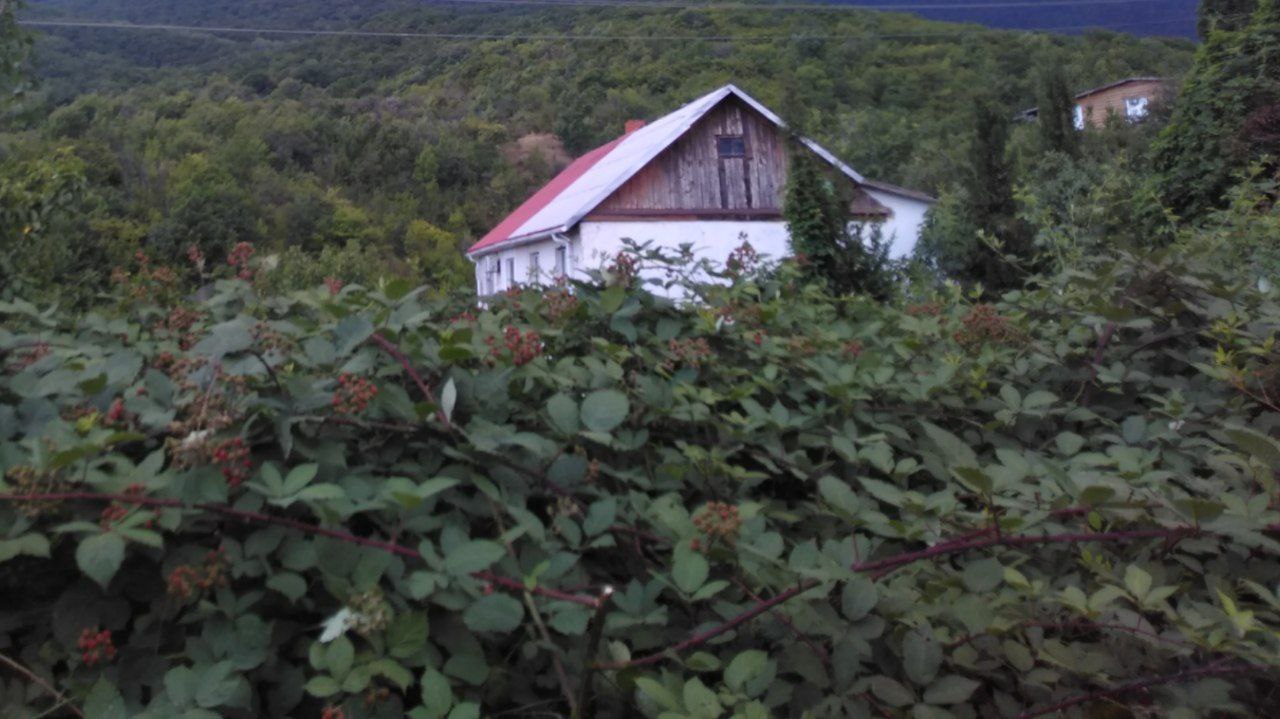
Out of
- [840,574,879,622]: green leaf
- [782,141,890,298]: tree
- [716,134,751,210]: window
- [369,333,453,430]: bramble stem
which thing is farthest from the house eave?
[840,574,879,622]: green leaf

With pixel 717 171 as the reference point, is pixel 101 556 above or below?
below

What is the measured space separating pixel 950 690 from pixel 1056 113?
832 inches

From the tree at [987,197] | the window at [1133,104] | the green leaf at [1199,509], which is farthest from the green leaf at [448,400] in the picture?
the window at [1133,104]

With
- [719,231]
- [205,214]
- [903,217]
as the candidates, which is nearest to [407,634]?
[719,231]

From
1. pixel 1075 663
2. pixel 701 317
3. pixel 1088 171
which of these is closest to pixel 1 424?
pixel 701 317

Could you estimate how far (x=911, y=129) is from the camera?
40500 mm

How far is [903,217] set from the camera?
2325 centimetres

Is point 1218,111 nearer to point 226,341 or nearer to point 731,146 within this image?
point 731,146

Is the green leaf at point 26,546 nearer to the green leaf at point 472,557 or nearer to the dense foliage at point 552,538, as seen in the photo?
the dense foliage at point 552,538

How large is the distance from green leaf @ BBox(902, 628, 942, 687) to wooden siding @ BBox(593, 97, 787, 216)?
21377 millimetres

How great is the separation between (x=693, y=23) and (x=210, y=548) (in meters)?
61.3

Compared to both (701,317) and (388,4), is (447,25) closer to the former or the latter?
(388,4)

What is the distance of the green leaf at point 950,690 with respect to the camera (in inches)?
48.8

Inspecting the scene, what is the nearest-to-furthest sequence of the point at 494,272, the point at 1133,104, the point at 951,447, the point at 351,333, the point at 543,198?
the point at 351,333
the point at 951,447
the point at 494,272
the point at 543,198
the point at 1133,104
